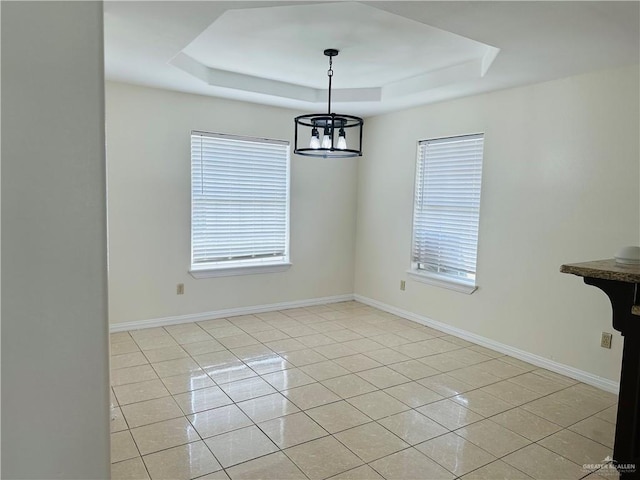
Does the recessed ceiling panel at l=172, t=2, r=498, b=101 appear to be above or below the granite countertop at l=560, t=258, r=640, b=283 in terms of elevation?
above

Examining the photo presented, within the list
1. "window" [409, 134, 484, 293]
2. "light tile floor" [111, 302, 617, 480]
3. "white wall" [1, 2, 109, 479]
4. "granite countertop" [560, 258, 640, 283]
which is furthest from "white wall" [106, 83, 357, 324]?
"granite countertop" [560, 258, 640, 283]

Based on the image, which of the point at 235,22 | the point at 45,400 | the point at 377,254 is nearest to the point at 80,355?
the point at 45,400

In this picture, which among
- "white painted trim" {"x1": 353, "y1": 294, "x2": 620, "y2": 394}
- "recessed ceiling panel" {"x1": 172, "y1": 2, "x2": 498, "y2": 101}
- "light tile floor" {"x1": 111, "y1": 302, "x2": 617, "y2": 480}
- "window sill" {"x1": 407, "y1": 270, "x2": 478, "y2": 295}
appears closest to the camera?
"light tile floor" {"x1": 111, "y1": 302, "x2": 617, "y2": 480}

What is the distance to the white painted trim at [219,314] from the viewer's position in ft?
14.5

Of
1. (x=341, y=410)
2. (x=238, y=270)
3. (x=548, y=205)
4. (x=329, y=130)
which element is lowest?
(x=341, y=410)

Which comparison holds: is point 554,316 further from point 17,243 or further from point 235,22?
point 17,243

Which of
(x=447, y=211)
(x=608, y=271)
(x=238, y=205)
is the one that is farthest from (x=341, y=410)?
(x=238, y=205)

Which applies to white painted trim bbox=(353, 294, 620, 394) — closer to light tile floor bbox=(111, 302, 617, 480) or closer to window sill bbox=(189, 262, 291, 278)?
light tile floor bbox=(111, 302, 617, 480)

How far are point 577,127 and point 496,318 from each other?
175cm

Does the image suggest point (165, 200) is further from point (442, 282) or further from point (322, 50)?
point (442, 282)

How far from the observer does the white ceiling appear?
2.36 meters

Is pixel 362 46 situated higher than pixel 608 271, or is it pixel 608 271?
pixel 362 46

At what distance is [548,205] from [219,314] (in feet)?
11.1

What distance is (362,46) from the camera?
3.30m
